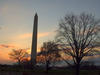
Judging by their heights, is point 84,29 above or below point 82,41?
above

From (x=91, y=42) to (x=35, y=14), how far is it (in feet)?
67.7

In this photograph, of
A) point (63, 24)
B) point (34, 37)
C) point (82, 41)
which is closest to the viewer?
point (82, 41)

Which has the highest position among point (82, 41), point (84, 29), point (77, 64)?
point (84, 29)

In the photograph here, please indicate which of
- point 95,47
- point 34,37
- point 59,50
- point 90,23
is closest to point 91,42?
point 95,47

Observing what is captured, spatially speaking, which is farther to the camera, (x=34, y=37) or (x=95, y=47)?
(x=34, y=37)

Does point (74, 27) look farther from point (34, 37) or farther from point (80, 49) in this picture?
point (34, 37)

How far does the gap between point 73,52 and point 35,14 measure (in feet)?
64.3

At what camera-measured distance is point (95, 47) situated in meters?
28.5

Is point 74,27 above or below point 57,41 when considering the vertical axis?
above

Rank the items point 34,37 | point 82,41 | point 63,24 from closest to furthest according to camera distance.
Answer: point 82,41, point 63,24, point 34,37

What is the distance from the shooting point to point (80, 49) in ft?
92.6

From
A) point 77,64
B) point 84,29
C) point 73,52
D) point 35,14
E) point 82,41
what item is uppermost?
point 35,14

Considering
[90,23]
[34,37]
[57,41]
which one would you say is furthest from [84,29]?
[34,37]

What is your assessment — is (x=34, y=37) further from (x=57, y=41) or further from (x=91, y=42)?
(x=91, y=42)
